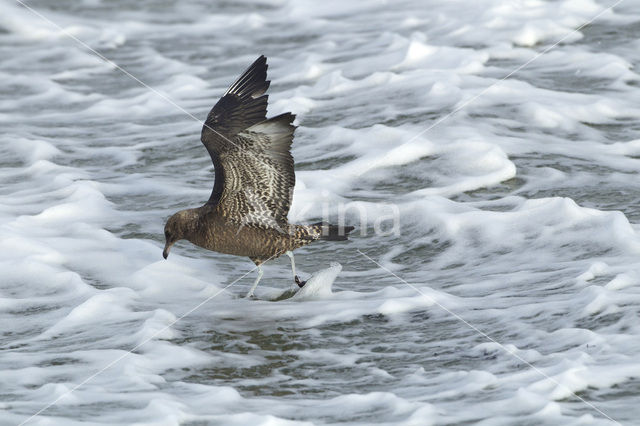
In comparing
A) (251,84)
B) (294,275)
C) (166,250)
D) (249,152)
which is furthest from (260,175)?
(166,250)

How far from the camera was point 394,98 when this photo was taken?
11109 millimetres

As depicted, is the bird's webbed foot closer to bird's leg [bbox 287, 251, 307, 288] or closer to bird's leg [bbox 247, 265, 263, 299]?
bird's leg [bbox 287, 251, 307, 288]

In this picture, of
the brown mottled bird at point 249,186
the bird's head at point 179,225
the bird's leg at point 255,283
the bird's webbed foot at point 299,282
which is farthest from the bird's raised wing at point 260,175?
the bird's webbed foot at point 299,282

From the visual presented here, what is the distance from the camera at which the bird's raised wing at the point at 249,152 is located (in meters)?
7.14

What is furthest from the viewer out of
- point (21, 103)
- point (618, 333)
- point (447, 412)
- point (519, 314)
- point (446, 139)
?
point (21, 103)

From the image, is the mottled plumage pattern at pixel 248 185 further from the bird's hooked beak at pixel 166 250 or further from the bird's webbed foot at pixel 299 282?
the bird's webbed foot at pixel 299 282

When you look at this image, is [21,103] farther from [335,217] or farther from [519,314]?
[519,314]

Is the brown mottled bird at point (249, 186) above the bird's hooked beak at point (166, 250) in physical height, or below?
above

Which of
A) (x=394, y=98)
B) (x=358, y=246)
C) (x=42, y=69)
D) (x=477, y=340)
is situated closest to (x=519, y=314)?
→ (x=477, y=340)

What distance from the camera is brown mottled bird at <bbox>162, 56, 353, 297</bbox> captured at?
716 centimetres

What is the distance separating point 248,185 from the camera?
7.44 m

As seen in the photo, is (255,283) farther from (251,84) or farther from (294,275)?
(251,84)

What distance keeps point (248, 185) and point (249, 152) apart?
312 millimetres

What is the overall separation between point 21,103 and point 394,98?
4640 millimetres
